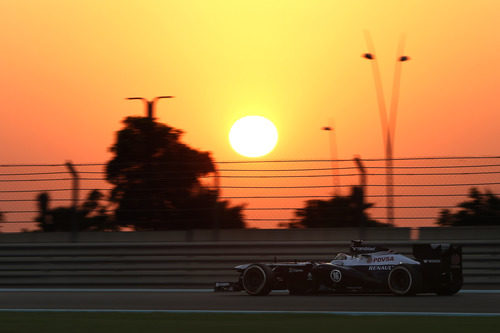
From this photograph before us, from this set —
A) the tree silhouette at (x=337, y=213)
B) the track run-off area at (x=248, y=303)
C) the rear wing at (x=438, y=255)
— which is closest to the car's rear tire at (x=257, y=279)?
the track run-off area at (x=248, y=303)

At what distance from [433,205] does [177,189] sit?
4.71m

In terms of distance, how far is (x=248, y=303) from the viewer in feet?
34.3

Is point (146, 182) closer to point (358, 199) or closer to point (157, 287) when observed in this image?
point (157, 287)

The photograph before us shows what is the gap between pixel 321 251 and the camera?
551 inches

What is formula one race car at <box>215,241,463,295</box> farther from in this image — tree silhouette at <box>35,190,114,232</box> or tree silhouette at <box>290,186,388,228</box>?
tree silhouette at <box>35,190,114,232</box>

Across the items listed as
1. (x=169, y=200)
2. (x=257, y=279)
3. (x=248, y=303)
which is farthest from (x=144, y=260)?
(x=248, y=303)

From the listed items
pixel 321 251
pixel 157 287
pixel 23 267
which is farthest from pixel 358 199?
pixel 23 267

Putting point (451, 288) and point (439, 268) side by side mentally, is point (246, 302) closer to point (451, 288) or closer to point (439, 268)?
point (439, 268)

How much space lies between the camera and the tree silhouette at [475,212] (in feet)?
45.4

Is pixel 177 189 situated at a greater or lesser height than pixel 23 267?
greater

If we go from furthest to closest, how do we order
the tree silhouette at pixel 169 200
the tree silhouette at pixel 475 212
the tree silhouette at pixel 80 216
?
the tree silhouette at pixel 80 216, the tree silhouette at pixel 169 200, the tree silhouette at pixel 475 212

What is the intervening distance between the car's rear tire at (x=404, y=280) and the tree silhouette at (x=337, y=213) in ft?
8.43

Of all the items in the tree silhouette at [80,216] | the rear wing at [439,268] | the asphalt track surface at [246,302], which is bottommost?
the asphalt track surface at [246,302]

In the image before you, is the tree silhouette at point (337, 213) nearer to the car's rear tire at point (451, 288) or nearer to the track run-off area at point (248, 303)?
the track run-off area at point (248, 303)
